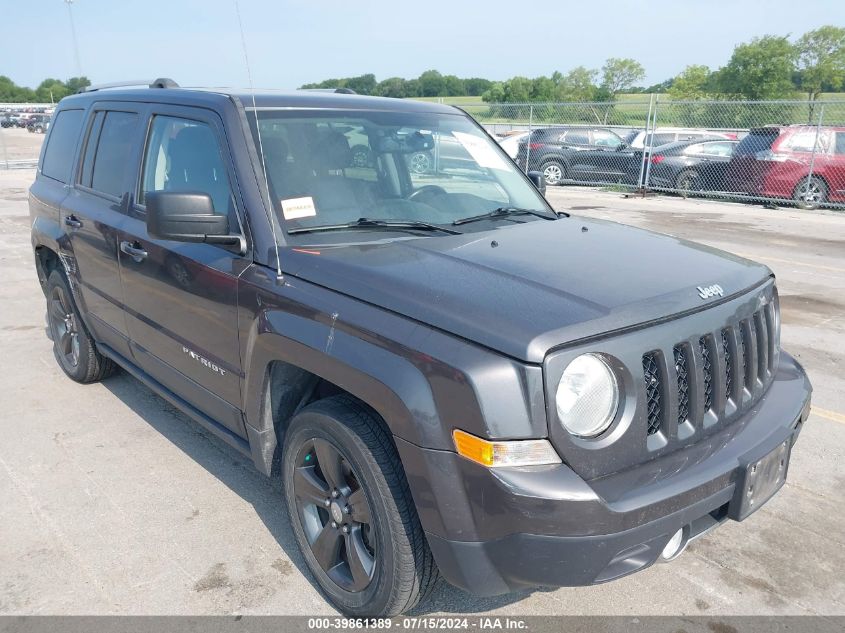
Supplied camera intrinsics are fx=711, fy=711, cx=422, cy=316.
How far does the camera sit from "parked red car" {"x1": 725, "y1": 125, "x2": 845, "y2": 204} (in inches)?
545

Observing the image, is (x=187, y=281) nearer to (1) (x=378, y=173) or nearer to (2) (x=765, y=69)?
(1) (x=378, y=173)

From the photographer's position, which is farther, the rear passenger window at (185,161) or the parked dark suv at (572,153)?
the parked dark suv at (572,153)

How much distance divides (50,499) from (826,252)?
10227 millimetres

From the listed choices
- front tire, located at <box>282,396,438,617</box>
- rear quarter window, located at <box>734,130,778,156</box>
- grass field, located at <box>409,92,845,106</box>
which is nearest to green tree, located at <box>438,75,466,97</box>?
grass field, located at <box>409,92,845,106</box>

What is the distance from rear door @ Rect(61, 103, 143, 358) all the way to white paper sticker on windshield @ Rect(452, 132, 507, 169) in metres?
1.75

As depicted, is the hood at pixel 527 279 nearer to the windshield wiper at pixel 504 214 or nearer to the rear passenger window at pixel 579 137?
the windshield wiper at pixel 504 214

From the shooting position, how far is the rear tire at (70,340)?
477cm

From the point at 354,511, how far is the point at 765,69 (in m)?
63.5

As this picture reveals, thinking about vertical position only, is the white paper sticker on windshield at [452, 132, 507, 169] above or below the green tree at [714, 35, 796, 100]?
below

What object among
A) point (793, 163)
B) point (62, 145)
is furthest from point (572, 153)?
point (62, 145)

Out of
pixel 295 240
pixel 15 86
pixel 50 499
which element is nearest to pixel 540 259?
pixel 295 240

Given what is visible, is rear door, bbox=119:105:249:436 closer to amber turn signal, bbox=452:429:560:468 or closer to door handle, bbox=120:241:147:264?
door handle, bbox=120:241:147:264

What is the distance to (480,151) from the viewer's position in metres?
3.99

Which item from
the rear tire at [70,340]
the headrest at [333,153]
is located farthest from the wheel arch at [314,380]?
the rear tire at [70,340]
